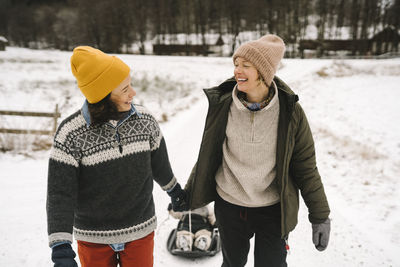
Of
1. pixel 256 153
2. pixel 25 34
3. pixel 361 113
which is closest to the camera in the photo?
pixel 256 153

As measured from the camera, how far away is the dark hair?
1370 millimetres

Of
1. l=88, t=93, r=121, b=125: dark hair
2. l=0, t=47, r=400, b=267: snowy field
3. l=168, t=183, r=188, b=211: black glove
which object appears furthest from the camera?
l=0, t=47, r=400, b=267: snowy field

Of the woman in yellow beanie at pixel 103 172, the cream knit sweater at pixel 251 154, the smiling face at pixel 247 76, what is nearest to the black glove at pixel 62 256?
the woman in yellow beanie at pixel 103 172

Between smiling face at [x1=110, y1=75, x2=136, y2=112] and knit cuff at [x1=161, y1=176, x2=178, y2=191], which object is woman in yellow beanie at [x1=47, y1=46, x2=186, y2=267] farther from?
knit cuff at [x1=161, y1=176, x2=178, y2=191]

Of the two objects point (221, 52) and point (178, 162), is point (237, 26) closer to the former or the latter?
point (221, 52)

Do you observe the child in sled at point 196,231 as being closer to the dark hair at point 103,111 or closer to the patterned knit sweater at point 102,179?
the patterned knit sweater at point 102,179

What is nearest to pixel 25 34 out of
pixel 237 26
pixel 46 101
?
pixel 237 26

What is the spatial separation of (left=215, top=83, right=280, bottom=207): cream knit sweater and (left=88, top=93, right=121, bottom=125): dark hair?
2.54ft

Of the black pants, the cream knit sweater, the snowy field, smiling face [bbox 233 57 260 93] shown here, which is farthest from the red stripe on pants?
smiling face [bbox 233 57 260 93]

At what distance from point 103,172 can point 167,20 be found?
48.9 meters

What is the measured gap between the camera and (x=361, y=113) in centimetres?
912

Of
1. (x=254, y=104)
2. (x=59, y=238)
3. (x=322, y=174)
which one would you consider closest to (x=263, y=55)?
(x=254, y=104)

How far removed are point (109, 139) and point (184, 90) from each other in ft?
40.4

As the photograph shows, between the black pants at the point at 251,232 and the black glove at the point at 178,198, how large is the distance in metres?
0.27
